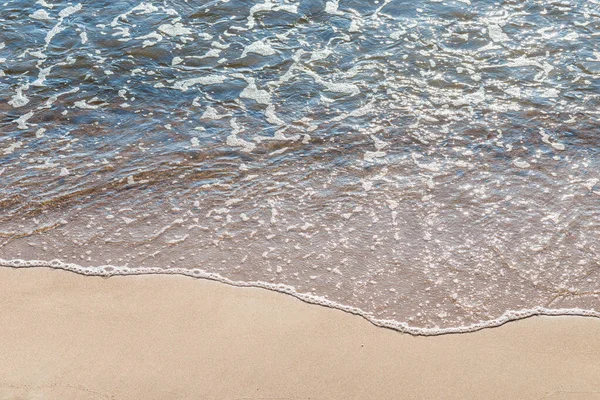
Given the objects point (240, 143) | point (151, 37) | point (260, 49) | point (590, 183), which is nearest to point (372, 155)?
point (240, 143)

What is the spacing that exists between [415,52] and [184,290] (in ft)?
15.5

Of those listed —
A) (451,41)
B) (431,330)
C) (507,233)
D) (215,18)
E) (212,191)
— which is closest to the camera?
(431,330)

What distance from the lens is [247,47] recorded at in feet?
28.5

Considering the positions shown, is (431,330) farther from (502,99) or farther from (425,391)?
(502,99)

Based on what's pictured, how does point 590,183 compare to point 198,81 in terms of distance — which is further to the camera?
point 198,81

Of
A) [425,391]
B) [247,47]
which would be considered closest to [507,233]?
[425,391]

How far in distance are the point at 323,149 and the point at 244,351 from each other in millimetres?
2675

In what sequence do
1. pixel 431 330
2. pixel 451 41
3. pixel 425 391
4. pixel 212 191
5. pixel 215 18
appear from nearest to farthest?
pixel 425 391 < pixel 431 330 < pixel 212 191 < pixel 451 41 < pixel 215 18

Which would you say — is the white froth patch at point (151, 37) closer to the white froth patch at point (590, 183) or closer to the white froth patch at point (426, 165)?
the white froth patch at point (426, 165)

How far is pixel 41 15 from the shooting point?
31.7 feet

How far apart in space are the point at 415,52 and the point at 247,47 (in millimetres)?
2151

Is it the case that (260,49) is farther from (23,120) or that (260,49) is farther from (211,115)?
(23,120)

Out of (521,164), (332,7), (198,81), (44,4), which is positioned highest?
(521,164)

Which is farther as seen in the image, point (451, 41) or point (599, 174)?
point (451, 41)
